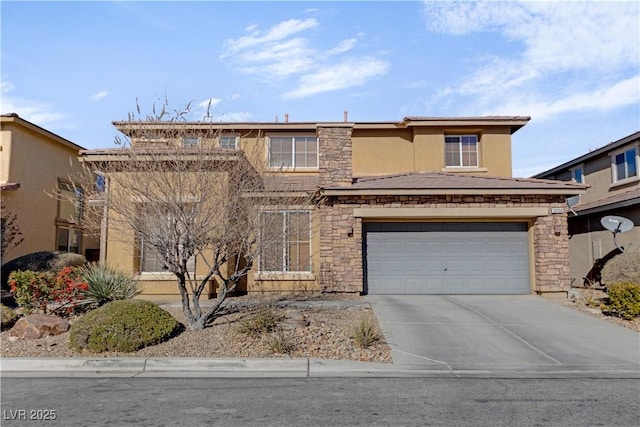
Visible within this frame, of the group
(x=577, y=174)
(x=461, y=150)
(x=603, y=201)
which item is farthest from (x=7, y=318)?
(x=577, y=174)

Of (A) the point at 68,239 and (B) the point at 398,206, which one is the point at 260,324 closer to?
(B) the point at 398,206

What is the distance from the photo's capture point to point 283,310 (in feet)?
34.6

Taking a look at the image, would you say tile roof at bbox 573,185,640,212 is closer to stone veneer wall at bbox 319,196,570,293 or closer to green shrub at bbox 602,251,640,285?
green shrub at bbox 602,251,640,285

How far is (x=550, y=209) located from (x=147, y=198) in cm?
1128

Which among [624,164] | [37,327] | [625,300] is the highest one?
[624,164]

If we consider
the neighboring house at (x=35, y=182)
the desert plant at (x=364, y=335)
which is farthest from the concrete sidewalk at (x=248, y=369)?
the neighboring house at (x=35, y=182)

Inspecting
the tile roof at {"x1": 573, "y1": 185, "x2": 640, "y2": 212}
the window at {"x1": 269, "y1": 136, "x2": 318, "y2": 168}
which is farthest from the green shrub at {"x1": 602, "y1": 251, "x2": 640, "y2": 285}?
the window at {"x1": 269, "y1": 136, "x2": 318, "y2": 168}

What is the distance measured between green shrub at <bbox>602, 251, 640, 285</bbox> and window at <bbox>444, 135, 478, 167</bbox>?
633 centimetres

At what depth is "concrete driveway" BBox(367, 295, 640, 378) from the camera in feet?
24.7

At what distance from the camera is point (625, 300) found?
34.2 feet

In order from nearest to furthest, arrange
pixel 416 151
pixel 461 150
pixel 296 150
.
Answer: pixel 296 150 → pixel 416 151 → pixel 461 150

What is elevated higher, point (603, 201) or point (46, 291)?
point (603, 201)

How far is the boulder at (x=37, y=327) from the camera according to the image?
864 cm

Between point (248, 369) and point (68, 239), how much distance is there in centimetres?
1730
